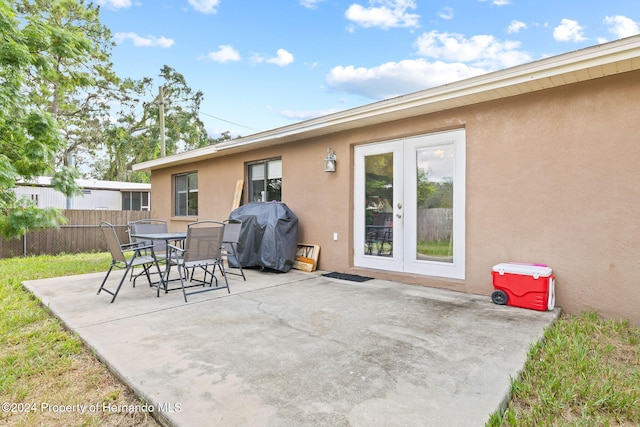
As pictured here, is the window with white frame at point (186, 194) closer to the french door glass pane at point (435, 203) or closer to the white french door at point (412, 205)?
the white french door at point (412, 205)

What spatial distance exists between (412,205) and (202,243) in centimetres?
279

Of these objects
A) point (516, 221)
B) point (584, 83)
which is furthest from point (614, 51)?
point (516, 221)

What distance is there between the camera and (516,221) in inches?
151

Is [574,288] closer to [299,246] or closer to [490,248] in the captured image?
[490,248]

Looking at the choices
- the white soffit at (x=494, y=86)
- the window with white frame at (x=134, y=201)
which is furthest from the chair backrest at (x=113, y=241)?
the window with white frame at (x=134, y=201)

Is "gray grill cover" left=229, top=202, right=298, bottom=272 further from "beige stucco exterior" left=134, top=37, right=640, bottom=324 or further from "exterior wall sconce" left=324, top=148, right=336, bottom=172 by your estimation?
"beige stucco exterior" left=134, top=37, right=640, bottom=324

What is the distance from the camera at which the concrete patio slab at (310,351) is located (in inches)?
67.4

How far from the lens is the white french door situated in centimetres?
437

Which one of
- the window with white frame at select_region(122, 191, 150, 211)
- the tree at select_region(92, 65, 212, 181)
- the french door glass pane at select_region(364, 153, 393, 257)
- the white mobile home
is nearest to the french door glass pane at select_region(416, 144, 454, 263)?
the french door glass pane at select_region(364, 153, 393, 257)

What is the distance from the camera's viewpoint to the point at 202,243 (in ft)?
13.0

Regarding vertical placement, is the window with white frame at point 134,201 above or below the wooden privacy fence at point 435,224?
above

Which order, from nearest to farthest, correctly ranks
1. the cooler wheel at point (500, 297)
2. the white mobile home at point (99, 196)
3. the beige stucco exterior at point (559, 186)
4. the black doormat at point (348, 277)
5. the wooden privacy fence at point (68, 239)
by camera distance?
the beige stucco exterior at point (559, 186)
the cooler wheel at point (500, 297)
the black doormat at point (348, 277)
the wooden privacy fence at point (68, 239)
the white mobile home at point (99, 196)

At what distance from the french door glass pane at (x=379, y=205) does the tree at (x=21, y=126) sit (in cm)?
479

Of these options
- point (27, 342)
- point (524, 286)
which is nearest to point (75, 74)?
point (27, 342)
